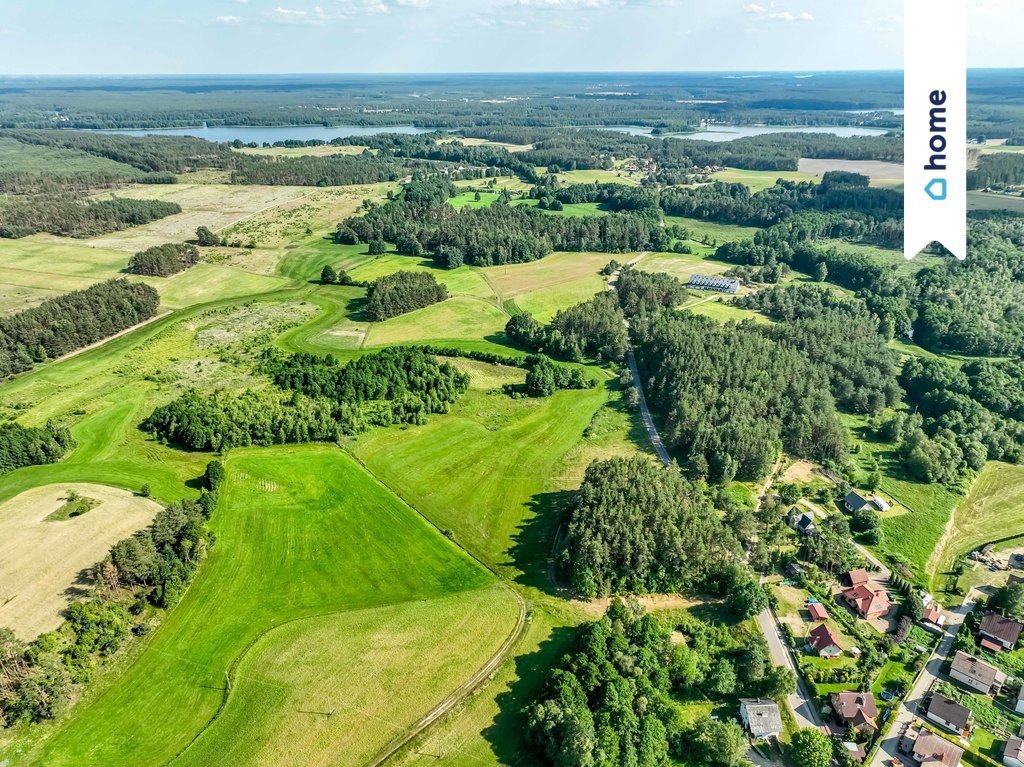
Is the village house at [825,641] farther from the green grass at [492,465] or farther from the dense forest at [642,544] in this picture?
the green grass at [492,465]

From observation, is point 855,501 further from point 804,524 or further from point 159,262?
point 159,262

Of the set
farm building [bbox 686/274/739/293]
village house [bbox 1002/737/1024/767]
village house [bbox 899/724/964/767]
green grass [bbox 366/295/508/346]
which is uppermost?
farm building [bbox 686/274/739/293]

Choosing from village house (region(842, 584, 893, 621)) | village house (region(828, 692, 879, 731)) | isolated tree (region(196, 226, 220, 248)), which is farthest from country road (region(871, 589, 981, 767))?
isolated tree (region(196, 226, 220, 248))

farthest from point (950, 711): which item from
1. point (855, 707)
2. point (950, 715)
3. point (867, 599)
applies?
point (867, 599)

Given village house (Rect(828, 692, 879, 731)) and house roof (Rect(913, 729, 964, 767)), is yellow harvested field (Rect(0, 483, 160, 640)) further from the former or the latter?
house roof (Rect(913, 729, 964, 767))

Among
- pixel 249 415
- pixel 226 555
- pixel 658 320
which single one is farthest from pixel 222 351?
pixel 658 320

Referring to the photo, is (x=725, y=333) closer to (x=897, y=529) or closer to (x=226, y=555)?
(x=897, y=529)
